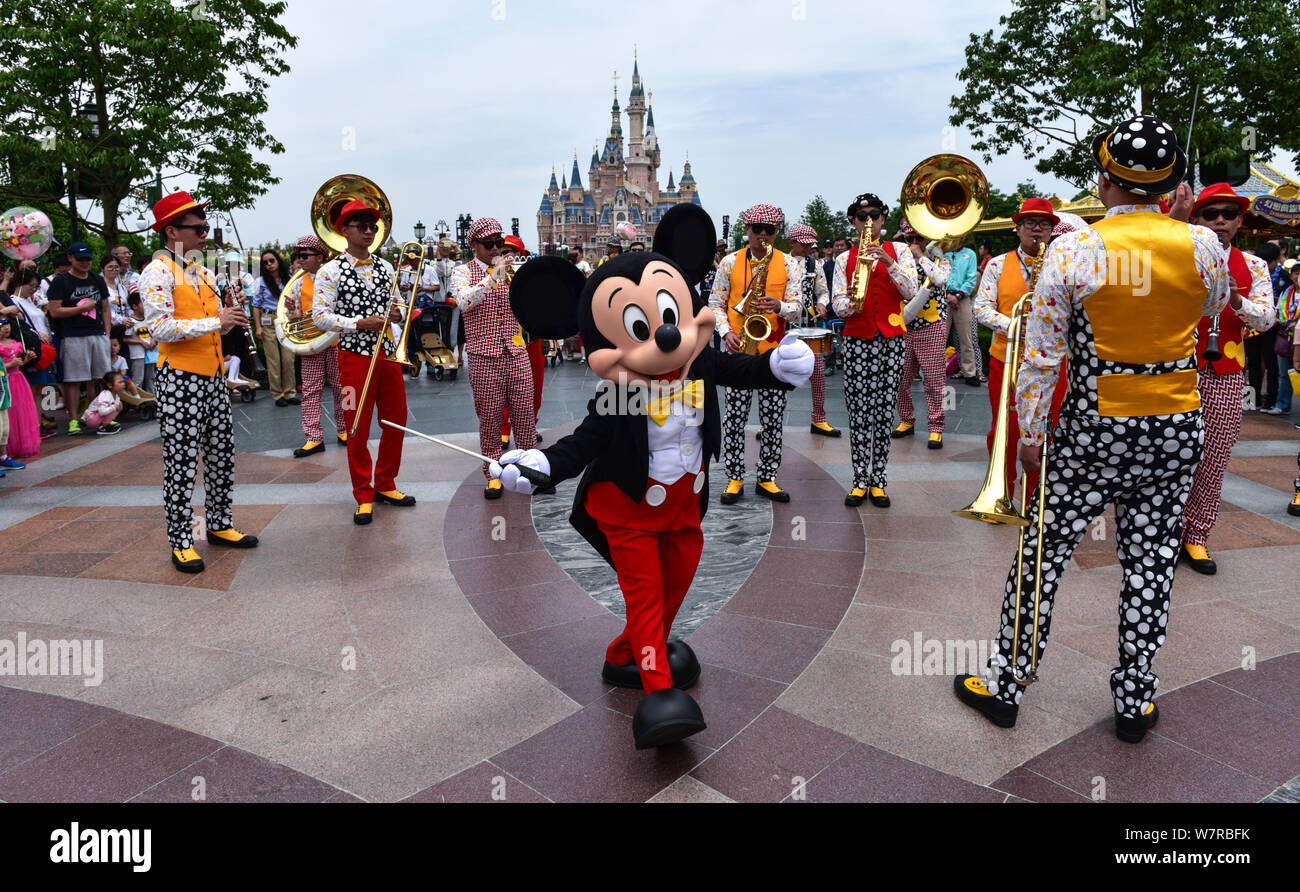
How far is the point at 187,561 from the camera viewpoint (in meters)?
4.97

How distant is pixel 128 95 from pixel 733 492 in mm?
16749

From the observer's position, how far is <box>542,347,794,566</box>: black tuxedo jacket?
312 centimetres

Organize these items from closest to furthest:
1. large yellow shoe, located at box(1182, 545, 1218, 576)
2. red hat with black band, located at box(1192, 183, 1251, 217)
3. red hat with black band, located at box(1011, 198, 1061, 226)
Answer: red hat with black band, located at box(1192, 183, 1251, 217), large yellow shoe, located at box(1182, 545, 1218, 576), red hat with black band, located at box(1011, 198, 1061, 226)

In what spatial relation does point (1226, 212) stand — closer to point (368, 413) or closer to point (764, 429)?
point (764, 429)

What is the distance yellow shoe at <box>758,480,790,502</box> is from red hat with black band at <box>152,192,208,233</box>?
4186 mm

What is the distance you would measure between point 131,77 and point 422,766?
18.4m

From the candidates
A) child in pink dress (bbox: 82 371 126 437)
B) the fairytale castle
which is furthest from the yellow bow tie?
the fairytale castle

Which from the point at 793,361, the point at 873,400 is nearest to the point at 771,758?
the point at 793,361

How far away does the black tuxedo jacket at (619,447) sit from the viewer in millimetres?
3115

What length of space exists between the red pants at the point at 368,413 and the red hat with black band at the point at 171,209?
1.49 m

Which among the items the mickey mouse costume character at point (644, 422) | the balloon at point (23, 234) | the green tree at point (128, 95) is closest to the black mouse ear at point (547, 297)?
the mickey mouse costume character at point (644, 422)

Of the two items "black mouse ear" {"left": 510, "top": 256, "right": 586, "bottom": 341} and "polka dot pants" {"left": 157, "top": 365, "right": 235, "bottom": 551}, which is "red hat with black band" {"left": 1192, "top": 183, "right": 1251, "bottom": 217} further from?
"polka dot pants" {"left": 157, "top": 365, "right": 235, "bottom": 551}
